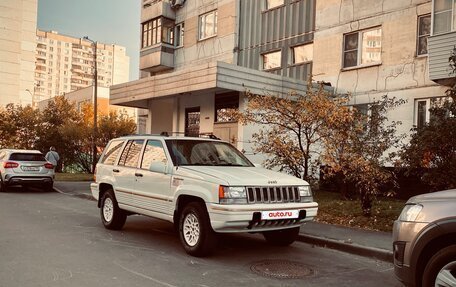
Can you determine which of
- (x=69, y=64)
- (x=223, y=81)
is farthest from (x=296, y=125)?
(x=69, y=64)

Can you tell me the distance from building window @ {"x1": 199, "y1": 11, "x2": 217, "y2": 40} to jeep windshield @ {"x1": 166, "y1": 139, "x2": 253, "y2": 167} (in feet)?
55.1

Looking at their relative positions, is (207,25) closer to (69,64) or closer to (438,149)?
(438,149)

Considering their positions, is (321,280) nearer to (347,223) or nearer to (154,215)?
(154,215)

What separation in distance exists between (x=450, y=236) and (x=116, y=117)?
27219mm

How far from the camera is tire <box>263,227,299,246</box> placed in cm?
740

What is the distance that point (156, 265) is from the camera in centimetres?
596

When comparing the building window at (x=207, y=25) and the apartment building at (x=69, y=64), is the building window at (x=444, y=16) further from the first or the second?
the apartment building at (x=69, y=64)

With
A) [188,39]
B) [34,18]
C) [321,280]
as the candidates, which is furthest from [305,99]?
[34,18]

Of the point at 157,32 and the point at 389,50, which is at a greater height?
the point at 157,32

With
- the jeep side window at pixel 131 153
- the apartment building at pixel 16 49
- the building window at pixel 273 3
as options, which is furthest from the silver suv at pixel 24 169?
the apartment building at pixel 16 49

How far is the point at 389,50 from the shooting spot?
16.2 meters

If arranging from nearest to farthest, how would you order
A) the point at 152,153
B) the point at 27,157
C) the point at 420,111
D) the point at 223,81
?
1. the point at 152,153
2. the point at 420,111
3. the point at 223,81
4. the point at 27,157

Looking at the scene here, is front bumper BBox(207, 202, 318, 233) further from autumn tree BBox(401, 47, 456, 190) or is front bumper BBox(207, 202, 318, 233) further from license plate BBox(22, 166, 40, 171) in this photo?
license plate BBox(22, 166, 40, 171)

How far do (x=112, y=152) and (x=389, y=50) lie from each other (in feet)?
37.8
